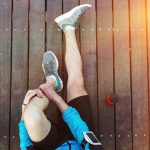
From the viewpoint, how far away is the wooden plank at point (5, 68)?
2186mm

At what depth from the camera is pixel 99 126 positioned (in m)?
2.23

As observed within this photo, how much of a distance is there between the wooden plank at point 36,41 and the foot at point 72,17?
128 millimetres

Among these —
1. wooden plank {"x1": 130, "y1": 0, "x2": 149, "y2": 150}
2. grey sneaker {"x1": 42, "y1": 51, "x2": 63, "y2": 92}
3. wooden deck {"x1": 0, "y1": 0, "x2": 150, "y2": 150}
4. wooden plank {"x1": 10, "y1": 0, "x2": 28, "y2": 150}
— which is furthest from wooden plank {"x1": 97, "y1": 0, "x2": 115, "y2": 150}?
wooden plank {"x1": 10, "y1": 0, "x2": 28, "y2": 150}

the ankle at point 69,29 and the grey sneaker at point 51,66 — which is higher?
the ankle at point 69,29

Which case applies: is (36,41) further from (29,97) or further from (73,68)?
(29,97)

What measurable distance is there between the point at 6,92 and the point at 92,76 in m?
0.50

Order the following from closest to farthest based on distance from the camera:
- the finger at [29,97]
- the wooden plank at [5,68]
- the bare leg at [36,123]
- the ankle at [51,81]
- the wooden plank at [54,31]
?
the bare leg at [36,123] < the finger at [29,97] < the ankle at [51,81] < the wooden plank at [5,68] < the wooden plank at [54,31]

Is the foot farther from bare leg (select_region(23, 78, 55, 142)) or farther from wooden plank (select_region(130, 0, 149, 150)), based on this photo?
bare leg (select_region(23, 78, 55, 142))

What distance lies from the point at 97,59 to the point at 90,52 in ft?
0.19

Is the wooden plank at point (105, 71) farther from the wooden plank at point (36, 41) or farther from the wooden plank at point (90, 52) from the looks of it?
the wooden plank at point (36, 41)

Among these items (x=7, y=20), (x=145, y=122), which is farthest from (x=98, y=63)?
(x=7, y=20)

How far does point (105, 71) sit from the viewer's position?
89.8 inches

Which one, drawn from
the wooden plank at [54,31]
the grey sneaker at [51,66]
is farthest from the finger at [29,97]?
the wooden plank at [54,31]

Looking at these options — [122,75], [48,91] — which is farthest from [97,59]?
[48,91]
